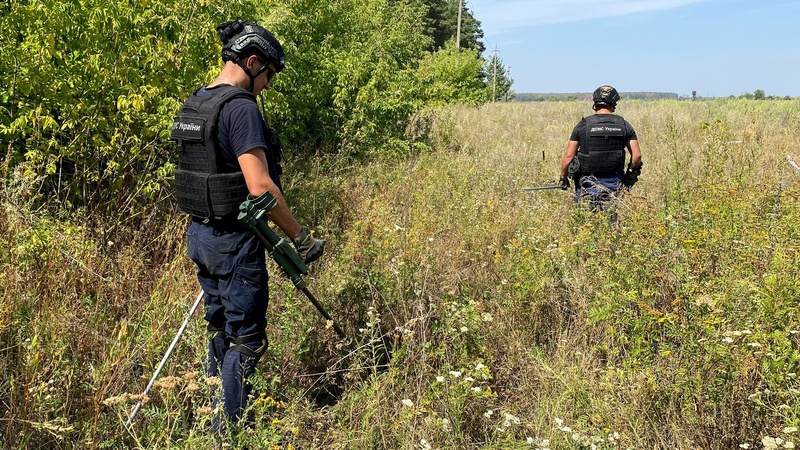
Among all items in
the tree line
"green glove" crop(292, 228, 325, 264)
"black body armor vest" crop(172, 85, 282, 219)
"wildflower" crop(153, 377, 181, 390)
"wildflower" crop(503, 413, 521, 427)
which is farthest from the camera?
the tree line

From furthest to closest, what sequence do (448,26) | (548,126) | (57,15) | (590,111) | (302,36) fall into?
1. (448,26)
2. (590,111)
3. (548,126)
4. (302,36)
5. (57,15)

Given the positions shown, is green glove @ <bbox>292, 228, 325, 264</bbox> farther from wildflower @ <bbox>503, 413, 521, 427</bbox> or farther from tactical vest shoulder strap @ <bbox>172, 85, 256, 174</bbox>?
wildflower @ <bbox>503, 413, 521, 427</bbox>

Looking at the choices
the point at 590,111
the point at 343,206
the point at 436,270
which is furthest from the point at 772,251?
the point at 590,111

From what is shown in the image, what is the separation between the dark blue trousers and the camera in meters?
2.56

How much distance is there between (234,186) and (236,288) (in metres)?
0.49

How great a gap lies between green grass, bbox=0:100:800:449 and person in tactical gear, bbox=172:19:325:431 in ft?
0.72

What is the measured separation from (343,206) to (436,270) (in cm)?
170

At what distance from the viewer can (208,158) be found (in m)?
2.49

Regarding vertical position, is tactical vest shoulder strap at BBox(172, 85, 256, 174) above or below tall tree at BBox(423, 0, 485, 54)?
below

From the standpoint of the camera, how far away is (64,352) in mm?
2664

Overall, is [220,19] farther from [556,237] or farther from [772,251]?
[772,251]

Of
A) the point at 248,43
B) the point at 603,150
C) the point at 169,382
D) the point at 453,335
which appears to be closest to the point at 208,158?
the point at 248,43

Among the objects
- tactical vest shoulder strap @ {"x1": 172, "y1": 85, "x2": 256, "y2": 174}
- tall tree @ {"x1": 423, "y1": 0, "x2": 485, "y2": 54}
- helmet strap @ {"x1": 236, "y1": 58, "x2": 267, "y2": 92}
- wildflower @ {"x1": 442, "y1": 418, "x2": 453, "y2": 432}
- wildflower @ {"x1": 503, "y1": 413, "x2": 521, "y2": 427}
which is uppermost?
tall tree @ {"x1": 423, "y1": 0, "x2": 485, "y2": 54}

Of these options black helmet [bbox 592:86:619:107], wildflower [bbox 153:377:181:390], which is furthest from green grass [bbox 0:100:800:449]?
black helmet [bbox 592:86:619:107]
